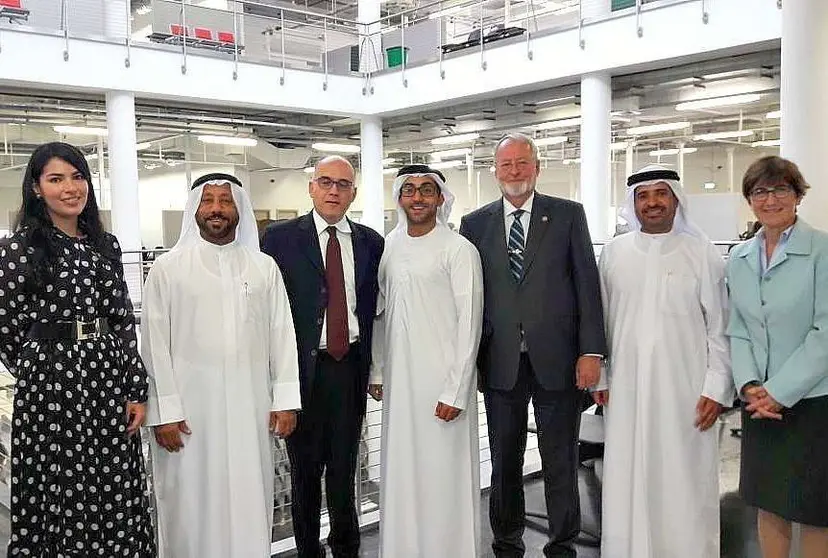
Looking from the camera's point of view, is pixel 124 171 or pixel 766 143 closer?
pixel 124 171

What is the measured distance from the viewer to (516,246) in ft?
9.88

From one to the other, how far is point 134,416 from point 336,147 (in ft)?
47.8

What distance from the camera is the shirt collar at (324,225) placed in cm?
301

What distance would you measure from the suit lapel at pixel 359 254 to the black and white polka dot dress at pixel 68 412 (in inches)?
37.0

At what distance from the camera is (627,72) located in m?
9.90

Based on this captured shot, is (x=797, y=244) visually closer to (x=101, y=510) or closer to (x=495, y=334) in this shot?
(x=495, y=334)

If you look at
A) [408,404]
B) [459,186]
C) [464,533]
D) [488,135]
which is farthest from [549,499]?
[459,186]

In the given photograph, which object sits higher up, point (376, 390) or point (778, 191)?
point (778, 191)

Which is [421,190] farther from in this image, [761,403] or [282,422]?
[761,403]

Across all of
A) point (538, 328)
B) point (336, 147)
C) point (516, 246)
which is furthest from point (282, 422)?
point (336, 147)

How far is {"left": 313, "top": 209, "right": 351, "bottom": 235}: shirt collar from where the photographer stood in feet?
9.87

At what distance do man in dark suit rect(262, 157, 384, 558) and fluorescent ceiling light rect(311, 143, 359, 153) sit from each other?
13.5 m

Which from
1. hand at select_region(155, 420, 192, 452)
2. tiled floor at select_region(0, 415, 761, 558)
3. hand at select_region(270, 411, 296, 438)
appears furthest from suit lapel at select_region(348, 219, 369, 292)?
tiled floor at select_region(0, 415, 761, 558)

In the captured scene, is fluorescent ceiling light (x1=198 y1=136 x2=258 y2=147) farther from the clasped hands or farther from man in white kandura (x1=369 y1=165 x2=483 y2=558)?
the clasped hands
